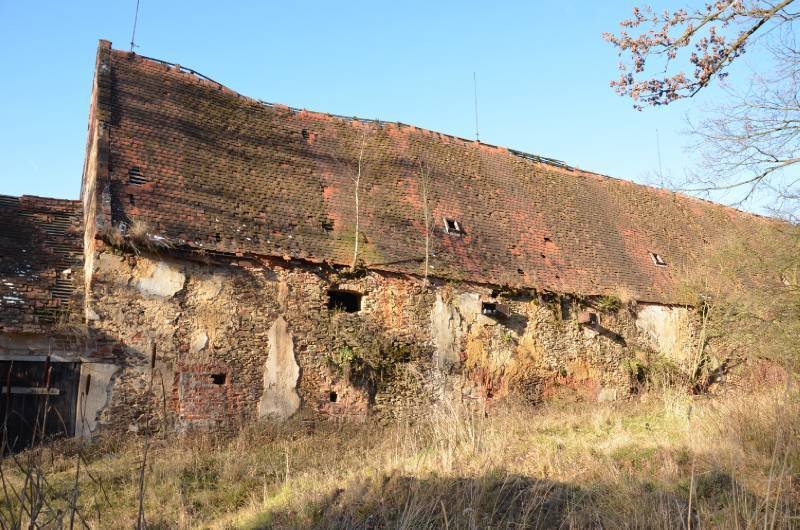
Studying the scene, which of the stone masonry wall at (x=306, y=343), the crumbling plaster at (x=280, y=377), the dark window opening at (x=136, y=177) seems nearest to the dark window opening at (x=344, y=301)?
the stone masonry wall at (x=306, y=343)

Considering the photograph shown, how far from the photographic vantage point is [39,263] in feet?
39.7

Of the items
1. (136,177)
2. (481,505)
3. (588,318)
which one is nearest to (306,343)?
(136,177)

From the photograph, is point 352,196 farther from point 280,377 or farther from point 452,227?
point 280,377

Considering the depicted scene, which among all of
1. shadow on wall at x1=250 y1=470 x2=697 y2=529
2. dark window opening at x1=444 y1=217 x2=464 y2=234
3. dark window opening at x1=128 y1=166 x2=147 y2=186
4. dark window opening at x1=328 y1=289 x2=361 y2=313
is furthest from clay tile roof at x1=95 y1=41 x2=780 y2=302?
shadow on wall at x1=250 y1=470 x2=697 y2=529

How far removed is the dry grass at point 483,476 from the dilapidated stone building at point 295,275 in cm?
130

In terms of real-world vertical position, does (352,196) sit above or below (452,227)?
above

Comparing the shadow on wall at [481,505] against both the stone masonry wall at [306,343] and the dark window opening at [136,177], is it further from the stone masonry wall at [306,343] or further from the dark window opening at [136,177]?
the dark window opening at [136,177]

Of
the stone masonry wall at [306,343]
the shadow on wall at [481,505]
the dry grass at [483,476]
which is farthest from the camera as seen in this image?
the stone masonry wall at [306,343]

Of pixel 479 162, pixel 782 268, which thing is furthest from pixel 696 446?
pixel 479 162

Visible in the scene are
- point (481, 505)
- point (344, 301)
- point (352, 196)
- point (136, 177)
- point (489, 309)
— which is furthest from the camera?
point (352, 196)

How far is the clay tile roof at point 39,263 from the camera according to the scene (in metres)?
10.8

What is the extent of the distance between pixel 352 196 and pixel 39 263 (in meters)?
6.49

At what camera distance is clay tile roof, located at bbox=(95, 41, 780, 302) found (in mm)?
12867

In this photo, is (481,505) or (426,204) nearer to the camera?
(481,505)
